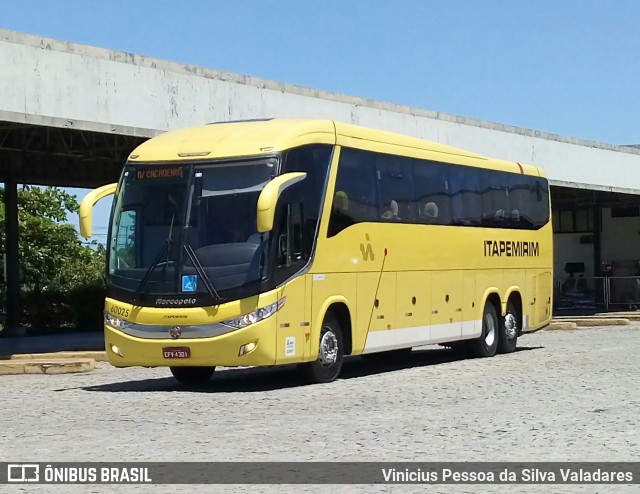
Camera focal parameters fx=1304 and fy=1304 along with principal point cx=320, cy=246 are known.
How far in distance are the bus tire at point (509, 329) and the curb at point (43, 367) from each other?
782cm

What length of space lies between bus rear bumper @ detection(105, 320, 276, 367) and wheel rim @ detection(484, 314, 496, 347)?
8299 millimetres

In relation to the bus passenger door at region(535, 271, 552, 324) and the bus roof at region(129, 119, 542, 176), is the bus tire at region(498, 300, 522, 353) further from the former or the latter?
the bus roof at region(129, 119, 542, 176)

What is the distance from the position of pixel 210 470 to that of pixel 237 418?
370cm

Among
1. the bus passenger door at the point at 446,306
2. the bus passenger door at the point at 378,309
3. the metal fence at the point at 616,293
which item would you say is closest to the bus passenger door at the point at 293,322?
the bus passenger door at the point at 378,309

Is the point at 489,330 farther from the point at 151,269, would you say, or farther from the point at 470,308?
the point at 151,269

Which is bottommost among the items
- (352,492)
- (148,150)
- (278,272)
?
(352,492)

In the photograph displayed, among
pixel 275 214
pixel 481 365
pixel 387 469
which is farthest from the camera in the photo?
pixel 481 365

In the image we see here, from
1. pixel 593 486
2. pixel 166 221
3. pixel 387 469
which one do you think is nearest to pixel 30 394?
pixel 166 221

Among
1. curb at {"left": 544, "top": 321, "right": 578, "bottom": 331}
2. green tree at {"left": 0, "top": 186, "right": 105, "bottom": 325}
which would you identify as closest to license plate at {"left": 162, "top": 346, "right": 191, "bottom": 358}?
curb at {"left": 544, "top": 321, "right": 578, "bottom": 331}

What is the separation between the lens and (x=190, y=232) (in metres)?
16.7

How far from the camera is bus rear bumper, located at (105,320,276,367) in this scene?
54.0 feet

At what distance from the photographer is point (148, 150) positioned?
17.6 meters

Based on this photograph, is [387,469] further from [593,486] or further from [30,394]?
[30,394]

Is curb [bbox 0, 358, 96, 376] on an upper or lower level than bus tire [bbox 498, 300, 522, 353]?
lower
